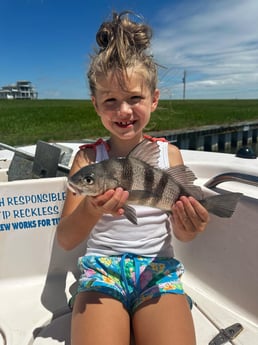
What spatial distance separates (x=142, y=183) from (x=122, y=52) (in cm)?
89

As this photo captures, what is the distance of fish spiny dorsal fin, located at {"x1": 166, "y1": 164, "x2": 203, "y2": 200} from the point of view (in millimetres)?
1694

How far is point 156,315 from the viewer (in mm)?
1775

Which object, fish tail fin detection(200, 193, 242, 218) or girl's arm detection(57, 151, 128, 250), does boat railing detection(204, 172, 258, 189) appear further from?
girl's arm detection(57, 151, 128, 250)

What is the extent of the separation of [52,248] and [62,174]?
0.62 metres

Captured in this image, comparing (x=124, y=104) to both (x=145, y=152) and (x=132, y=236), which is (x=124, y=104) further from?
(x=132, y=236)

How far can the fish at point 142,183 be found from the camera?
4.96 ft

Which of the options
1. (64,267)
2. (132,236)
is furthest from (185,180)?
(64,267)

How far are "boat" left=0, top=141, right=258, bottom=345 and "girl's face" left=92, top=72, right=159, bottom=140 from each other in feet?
2.43

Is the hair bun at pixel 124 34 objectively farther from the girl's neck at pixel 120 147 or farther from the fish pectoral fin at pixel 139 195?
the fish pectoral fin at pixel 139 195

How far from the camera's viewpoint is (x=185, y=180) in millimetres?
1740

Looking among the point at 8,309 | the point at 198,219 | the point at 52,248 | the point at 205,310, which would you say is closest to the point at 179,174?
the point at 198,219

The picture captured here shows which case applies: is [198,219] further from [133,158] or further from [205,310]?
[205,310]

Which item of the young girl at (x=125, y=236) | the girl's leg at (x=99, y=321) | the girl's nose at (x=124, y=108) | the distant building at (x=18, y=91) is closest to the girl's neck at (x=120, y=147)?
the young girl at (x=125, y=236)

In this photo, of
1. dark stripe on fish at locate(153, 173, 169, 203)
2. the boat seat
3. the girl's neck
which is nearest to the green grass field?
the girl's neck
